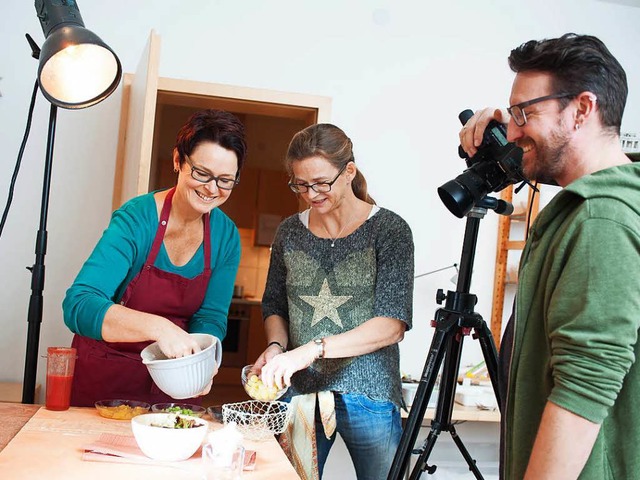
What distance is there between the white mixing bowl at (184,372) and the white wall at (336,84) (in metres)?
1.65

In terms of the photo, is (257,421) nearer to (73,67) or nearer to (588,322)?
(588,322)

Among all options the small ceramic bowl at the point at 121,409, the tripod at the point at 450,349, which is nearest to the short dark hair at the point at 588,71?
the tripod at the point at 450,349

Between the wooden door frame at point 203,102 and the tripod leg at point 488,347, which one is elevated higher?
the wooden door frame at point 203,102

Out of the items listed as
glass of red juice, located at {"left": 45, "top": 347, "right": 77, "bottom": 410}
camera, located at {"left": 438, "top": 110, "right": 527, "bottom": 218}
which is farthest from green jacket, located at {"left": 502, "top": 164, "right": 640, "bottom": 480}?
glass of red juice, located at {"left": 45, "top": 347, "right": 77, "bottom": 410}

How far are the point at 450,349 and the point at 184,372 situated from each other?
0.77 m

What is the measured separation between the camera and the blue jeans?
6.00ft

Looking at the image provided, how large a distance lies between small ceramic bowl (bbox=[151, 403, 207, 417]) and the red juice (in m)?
0.21

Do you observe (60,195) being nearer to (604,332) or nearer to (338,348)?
(338,348)

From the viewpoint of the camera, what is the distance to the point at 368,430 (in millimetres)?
1828

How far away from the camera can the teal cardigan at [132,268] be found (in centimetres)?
161

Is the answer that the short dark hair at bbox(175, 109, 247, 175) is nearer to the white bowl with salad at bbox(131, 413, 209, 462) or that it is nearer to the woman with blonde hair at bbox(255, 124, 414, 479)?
the woman with blonde hair at bbox(255, 124, 414, 479)

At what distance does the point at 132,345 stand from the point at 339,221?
659mm

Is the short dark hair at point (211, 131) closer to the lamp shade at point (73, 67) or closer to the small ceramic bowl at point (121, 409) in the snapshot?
the lamp shade at point (73, 67)

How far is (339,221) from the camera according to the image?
6.41ft
